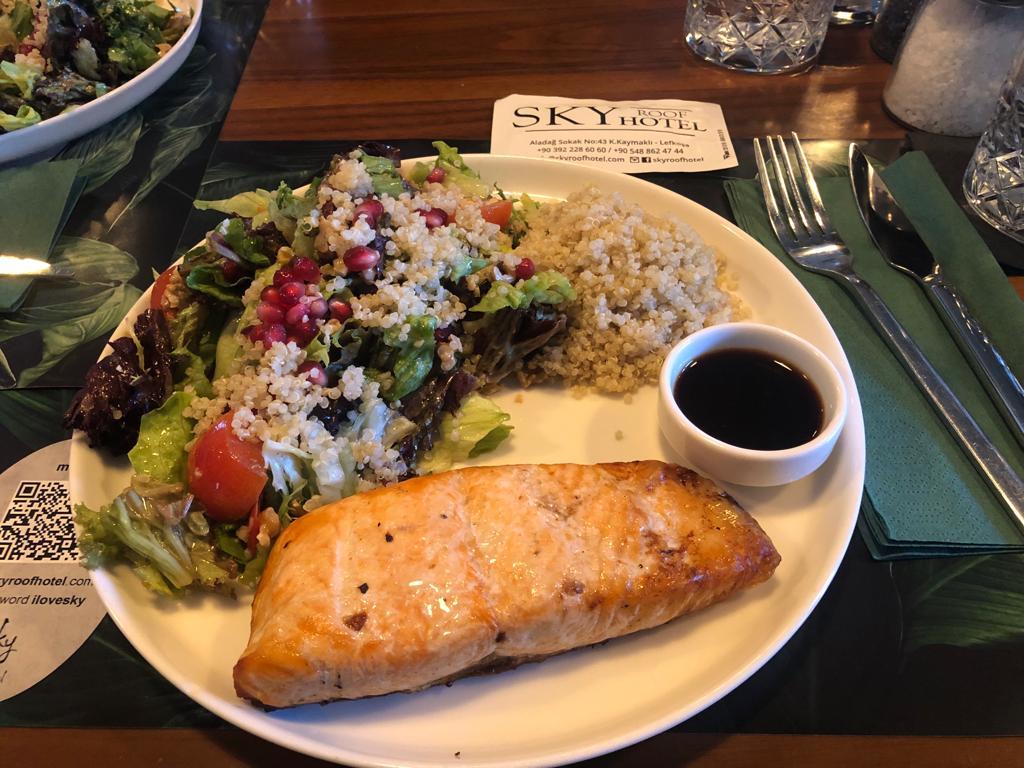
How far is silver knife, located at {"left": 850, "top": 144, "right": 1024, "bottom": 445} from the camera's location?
6.82 feet

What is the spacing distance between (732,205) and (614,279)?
898 mm

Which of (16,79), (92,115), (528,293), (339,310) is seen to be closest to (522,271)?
(528,293)

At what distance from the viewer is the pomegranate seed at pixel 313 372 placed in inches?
69.5

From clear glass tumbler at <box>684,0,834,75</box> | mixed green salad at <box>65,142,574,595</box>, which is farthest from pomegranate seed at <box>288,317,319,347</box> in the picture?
clear glass tumbler at <box>684,0,834,75</box>

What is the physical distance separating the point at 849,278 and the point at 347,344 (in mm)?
1737

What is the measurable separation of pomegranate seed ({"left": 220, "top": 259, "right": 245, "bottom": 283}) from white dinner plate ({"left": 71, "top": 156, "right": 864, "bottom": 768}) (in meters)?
0.61

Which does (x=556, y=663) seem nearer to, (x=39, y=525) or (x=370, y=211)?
(x=370, y=211)

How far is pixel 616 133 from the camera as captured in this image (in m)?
3.13

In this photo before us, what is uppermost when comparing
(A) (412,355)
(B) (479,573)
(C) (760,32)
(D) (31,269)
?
(C) (760,32)

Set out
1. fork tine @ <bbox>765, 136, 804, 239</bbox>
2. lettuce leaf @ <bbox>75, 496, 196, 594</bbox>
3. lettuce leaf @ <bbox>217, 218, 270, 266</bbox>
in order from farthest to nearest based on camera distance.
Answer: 1. fork tine @ <bbox>765, 136, 804, 239</bbox>
2. lettuce leaf @ <bbox>217, 218, 270, 266</bbox>
3. lettuce leaf @ <bbox>75, 496, 196, 594</bbox>

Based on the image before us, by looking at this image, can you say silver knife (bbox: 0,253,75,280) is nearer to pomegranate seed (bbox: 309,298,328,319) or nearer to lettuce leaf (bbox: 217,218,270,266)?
lettuce leaf (bbox: 217,218,270,266)

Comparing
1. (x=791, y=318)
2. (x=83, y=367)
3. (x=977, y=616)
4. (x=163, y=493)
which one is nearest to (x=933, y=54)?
(x=791, y=318)

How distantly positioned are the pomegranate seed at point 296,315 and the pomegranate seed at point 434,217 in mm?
493

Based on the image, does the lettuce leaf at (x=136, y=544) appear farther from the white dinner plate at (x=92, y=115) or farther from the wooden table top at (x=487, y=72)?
the wooden table top at (x=487, y=72)
